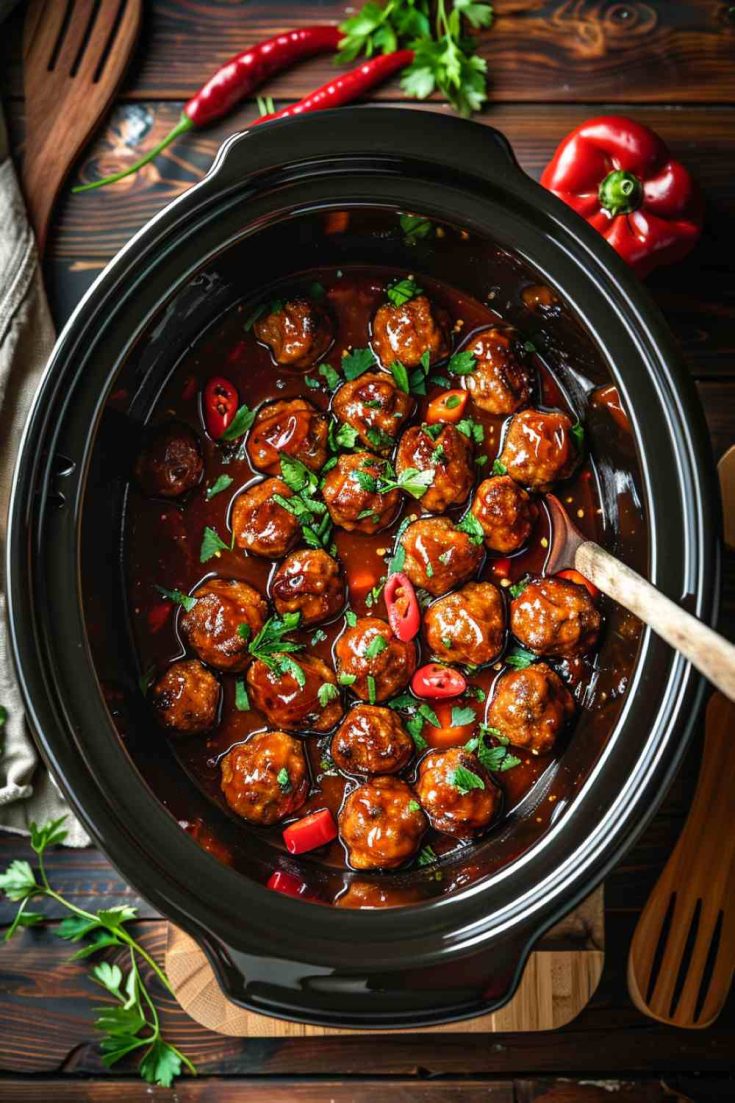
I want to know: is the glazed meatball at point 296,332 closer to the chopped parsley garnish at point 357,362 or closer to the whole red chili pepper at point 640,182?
the chopped parsley garnish at point 357,362

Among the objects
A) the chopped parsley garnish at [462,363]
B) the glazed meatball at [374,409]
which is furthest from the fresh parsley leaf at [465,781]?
the chopped parsley garnish at [462,363]

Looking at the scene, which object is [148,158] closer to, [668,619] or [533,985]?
[668,619]

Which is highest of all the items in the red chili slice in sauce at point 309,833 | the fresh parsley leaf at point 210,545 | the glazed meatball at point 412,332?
the glazed meatball at point 412,332

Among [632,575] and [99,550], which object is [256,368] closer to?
[99,550]

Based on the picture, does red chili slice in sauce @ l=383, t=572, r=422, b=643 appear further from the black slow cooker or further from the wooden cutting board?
the wooden cutting board

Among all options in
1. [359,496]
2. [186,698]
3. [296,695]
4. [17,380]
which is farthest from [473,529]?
[17,380]

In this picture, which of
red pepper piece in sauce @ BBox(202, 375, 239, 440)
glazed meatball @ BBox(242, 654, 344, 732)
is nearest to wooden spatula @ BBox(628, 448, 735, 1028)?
glazed meatball @ BBox(242, 654, 344, 732)

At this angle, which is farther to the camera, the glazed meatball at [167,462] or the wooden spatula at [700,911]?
the wooden spatula at [700,911]
